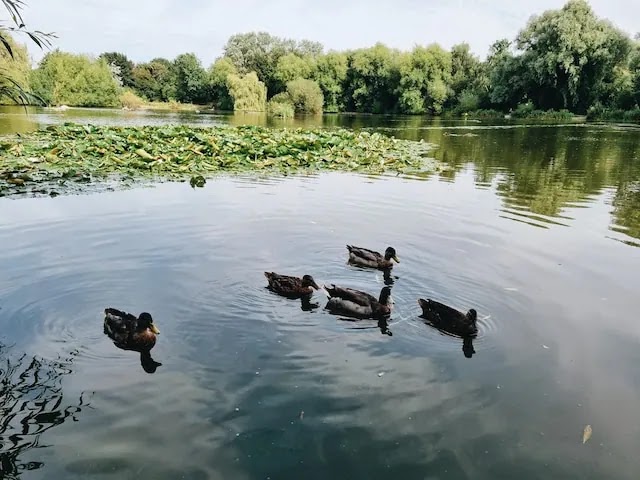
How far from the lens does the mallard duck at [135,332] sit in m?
6.36

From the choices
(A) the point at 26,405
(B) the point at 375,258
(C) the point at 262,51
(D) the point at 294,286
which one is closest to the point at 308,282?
(D) the point at 294,286

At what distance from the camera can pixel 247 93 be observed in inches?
3063

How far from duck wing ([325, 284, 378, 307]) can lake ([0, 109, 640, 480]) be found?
0.29 m

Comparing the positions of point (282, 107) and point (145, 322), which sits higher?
point (282, 107)

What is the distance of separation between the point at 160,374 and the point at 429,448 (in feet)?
9.73

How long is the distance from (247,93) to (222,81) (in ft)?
60.1

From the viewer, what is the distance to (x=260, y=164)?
20172 millimetres

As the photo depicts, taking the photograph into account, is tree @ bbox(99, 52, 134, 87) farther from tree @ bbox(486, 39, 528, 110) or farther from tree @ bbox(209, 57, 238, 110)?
tree @ bbox(486, 39, 528, 110)

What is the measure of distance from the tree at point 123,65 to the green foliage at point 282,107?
5723cm

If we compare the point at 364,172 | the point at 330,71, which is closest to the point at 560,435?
the point at 364,172

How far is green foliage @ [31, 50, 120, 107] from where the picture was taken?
8256 centimetres

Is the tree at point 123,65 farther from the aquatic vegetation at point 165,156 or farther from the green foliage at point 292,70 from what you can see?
the aquatic vegetation at point 165,156

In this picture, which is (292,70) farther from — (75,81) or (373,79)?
(75,81)

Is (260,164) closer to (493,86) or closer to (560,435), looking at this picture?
(560,435)
